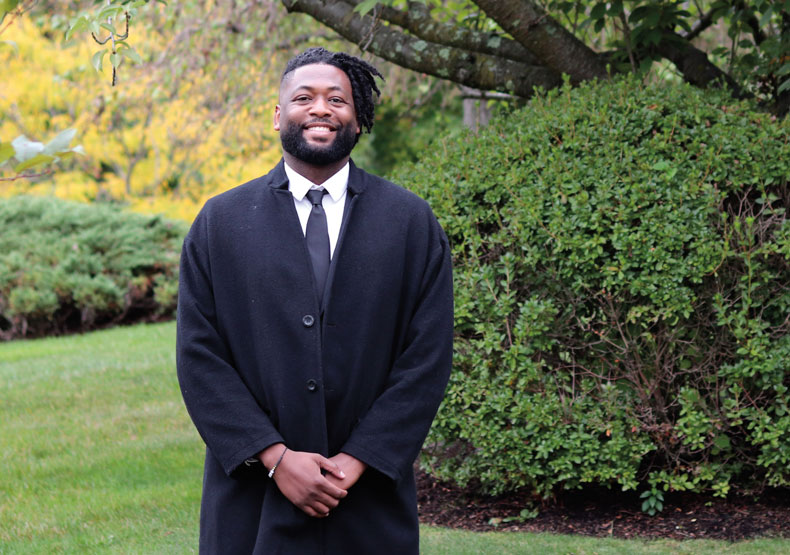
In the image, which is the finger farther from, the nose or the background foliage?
the background foliage

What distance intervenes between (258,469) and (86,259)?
10751 mm

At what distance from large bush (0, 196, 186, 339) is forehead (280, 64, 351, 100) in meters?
10.3

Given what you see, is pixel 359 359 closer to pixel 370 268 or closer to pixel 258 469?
pixel 370 268

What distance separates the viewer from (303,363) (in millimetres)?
2480

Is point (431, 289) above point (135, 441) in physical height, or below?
above

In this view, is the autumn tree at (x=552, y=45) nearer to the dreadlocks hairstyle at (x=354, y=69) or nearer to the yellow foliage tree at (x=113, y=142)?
the dreadlocks hairstyle at (x=354, y=69)

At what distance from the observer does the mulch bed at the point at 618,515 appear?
4.29 m

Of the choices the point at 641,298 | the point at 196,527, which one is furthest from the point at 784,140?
the point at 196,527

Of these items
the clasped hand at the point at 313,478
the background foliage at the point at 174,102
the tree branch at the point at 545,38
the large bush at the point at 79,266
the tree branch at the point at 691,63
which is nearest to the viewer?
the clasped hand at the point at 313,478

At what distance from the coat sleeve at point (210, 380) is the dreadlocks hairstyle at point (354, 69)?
60cm

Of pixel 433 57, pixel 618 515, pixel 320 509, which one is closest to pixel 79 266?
pixel 433 57

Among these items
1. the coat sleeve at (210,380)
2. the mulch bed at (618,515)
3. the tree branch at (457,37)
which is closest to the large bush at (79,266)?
the tree branch at (457,37)

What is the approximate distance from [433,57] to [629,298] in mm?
2333

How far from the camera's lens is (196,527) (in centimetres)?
471
